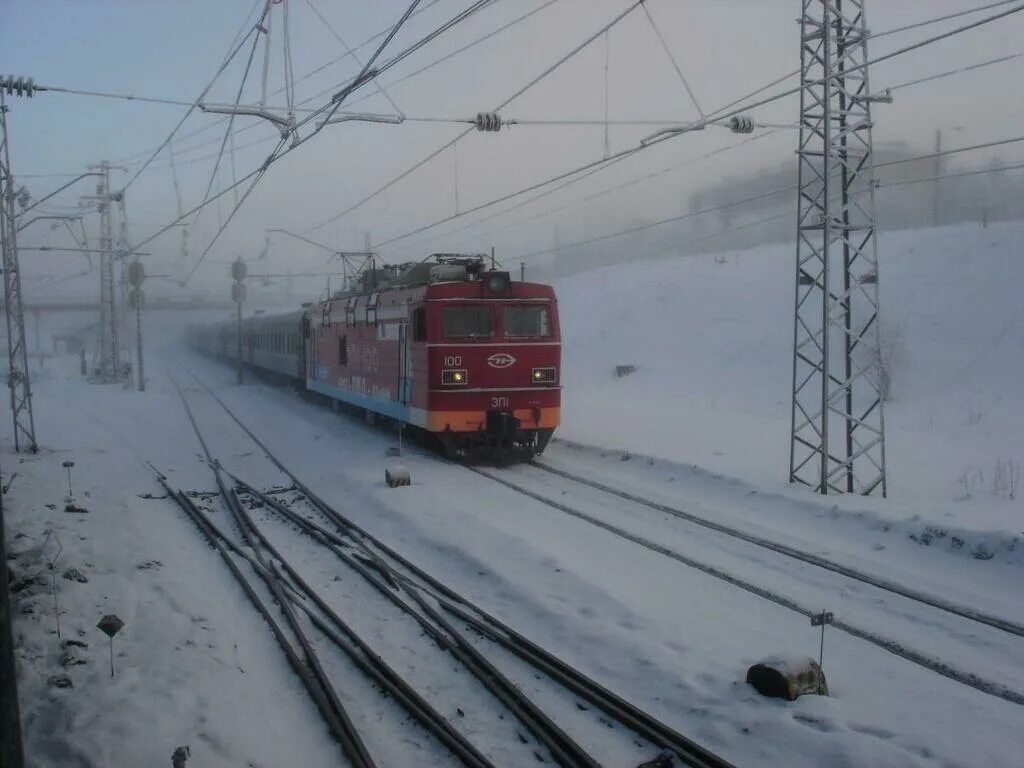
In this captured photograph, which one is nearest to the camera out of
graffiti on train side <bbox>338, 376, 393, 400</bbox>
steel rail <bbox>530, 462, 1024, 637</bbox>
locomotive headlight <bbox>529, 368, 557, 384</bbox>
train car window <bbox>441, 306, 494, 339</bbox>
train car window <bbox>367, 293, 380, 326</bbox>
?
steel rail <bbox>530, 462, 1024, 637</bbox>

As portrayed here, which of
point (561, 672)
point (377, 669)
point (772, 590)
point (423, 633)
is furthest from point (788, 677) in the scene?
point (423, 633)

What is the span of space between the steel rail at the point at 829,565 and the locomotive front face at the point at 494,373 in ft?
8.53

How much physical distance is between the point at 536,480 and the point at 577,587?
19.8 ft

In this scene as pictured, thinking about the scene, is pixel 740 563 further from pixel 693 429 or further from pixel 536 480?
pixel 693 429

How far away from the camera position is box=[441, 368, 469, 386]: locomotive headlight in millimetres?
15141

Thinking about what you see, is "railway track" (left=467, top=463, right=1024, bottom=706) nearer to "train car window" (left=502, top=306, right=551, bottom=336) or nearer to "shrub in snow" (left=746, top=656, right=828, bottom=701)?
"shrub in snow" (left=746, top=656, right=828, bottom=701)

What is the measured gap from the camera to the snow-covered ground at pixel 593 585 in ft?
17.9

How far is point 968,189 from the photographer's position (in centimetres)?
6106

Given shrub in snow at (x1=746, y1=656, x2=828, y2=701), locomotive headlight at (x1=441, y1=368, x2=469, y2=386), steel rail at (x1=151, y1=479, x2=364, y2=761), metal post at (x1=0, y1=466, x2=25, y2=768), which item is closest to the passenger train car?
locomotive headlight at (x1=441, y1=368, x2=469, y2=386)

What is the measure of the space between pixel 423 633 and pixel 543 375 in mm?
8979

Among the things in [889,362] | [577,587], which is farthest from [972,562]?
[889,362]

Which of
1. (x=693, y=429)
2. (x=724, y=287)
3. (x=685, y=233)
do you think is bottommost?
(x=693, y=429)

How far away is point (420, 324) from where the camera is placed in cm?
1554

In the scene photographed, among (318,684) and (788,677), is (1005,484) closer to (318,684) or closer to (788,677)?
(788,677)
